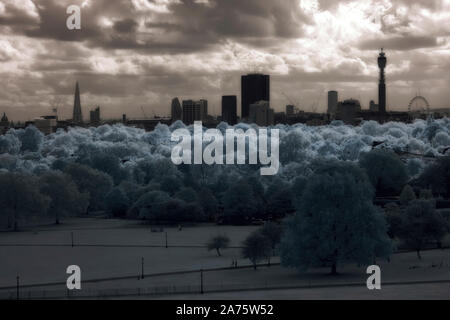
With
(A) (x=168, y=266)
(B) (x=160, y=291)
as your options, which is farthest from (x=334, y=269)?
(B) (x=160, y=291)

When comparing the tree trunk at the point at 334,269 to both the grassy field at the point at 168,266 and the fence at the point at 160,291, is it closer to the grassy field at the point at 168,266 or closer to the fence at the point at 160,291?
the grassy field at the point at 168,266

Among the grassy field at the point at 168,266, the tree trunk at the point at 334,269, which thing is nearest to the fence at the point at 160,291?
the grassy field at the point at 168,266

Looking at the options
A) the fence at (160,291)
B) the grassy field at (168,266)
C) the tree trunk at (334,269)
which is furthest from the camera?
the tree trunk at (334,269)

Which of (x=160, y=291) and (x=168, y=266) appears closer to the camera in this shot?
(x=160, y=291)

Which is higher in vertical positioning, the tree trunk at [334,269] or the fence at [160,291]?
the tree trunk at [334,269]

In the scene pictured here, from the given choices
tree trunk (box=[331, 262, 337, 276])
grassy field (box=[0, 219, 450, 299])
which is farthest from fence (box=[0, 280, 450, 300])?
tree trunk (box=[331, 262, 337, 276])

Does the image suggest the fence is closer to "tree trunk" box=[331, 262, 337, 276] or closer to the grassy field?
the grassy field

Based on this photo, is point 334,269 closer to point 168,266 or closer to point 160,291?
point 168,266

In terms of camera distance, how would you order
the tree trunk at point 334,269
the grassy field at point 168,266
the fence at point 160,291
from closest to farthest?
the fence at point 160,291
the grassy field at point 168,266
the tree trunk at point 334,269

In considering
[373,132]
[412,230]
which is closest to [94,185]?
[412,230]
